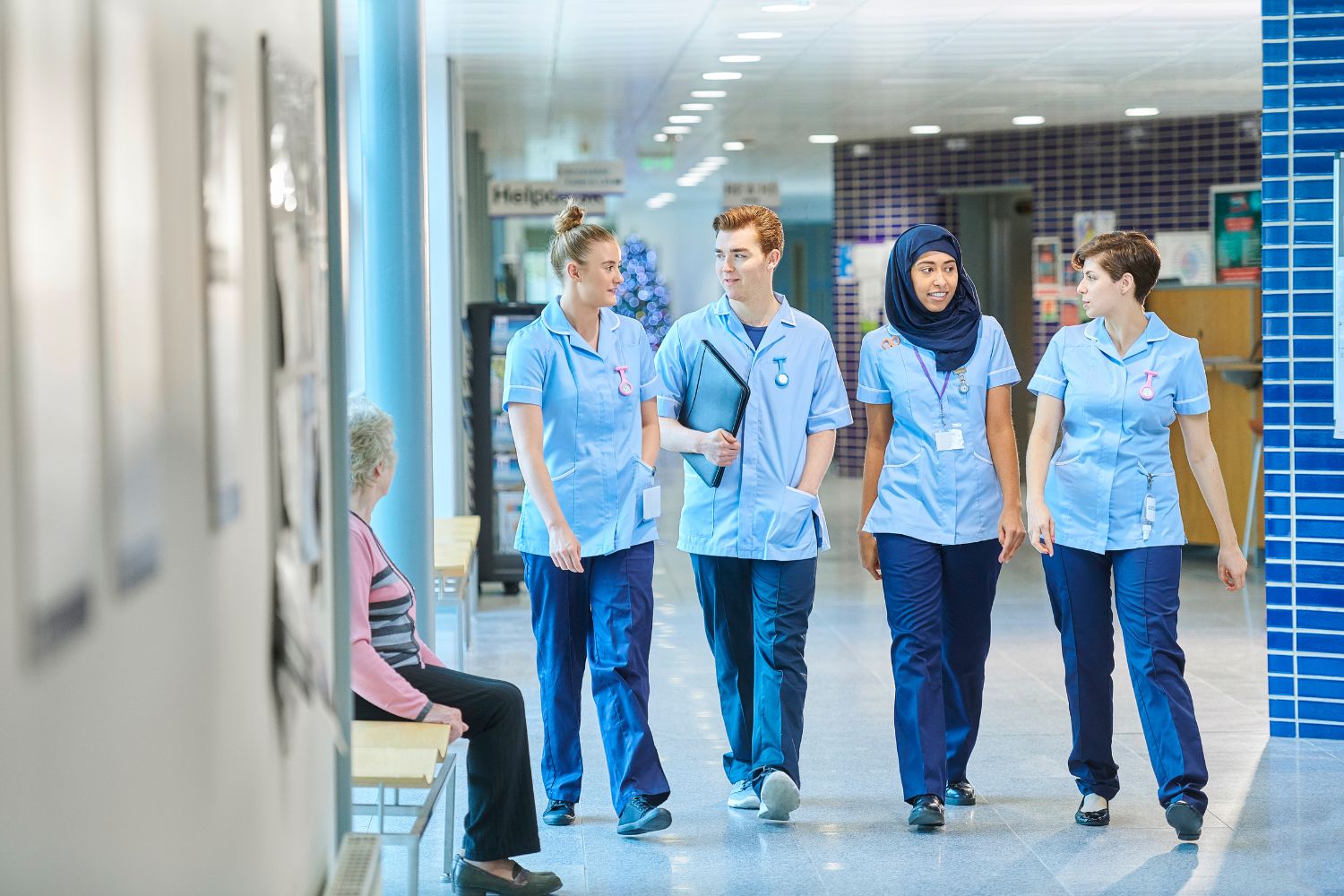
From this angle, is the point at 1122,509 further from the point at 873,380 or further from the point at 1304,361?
the point at 1304,361

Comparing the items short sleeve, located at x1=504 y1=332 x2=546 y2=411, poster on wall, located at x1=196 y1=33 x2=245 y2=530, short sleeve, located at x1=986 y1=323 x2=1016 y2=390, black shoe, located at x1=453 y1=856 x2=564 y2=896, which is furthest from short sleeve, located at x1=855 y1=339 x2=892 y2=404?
poster on wall, located at x1=196 y1=33 x2=245 y2=530

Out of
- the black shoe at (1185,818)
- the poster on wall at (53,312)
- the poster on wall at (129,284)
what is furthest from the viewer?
the black shoe at (1185,818)

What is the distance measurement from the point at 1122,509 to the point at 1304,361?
1.39 meters

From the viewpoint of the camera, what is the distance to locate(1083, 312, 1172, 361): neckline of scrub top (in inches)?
158

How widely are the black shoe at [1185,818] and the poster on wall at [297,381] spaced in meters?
2.43

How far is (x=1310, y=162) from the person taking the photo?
4.93 m

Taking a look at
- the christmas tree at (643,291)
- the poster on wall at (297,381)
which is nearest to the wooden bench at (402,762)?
the poster on wall at (297,381)

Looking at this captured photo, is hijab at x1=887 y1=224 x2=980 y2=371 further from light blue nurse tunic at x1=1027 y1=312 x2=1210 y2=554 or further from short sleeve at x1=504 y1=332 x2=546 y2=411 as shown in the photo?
short sleeve at x1=504 y1=332 x2=546 y2=411

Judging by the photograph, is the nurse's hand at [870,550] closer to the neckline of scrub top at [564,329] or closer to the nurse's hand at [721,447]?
the nurse's hand at [721,447]

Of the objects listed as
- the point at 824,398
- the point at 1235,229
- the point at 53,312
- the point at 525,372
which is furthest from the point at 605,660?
the point at 1235,229

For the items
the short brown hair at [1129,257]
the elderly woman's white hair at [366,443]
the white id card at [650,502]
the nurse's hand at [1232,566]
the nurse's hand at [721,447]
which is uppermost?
the short brown hair at [1129,257]

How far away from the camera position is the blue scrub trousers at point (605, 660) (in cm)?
405

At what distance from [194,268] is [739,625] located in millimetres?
2918

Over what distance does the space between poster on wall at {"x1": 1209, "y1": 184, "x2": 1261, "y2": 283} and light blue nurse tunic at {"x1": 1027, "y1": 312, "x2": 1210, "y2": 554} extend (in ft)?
32.9
